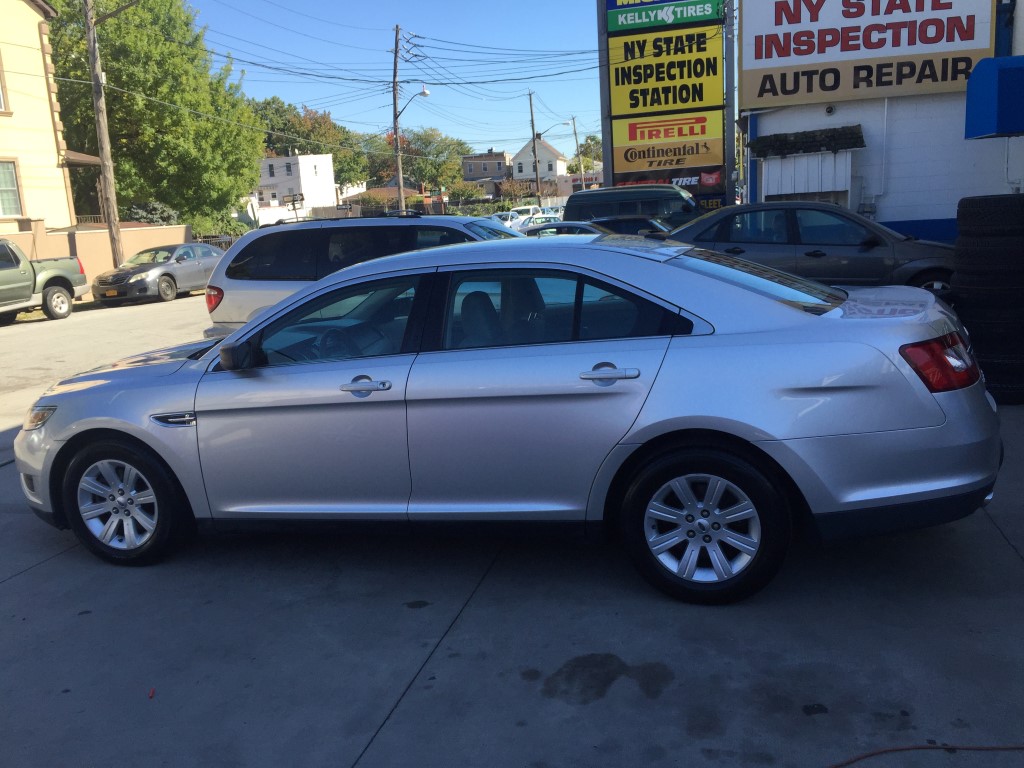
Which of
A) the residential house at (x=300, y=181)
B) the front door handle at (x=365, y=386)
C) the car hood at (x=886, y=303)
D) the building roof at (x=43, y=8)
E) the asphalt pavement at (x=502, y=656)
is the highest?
the building roof at (x=43, y=8)

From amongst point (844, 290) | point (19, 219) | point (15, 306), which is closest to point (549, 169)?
point (19, 219)

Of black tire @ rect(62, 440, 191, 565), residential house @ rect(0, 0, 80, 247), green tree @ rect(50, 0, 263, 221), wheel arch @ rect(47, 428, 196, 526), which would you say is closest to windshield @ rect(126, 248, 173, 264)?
residential house @ rect(0, 0, 80, 247)

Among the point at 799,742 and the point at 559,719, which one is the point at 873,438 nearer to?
the point at 799,742

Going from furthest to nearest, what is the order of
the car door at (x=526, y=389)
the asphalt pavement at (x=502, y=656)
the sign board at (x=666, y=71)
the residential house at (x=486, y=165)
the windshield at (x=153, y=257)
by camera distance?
the residential house at (x=486, y=165)
the windshield at (x=153, y=257)
the sign board at (x=666, y=71)
the car door at (x=526, y=389)
the asphalt pavement at (x=502, y=656)

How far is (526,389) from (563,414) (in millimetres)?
205

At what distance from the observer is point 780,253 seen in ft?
34.4

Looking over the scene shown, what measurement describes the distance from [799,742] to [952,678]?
0.76 meters

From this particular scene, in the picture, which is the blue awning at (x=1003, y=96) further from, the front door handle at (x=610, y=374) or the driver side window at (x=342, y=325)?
the driver side window at (x=342, y=325)

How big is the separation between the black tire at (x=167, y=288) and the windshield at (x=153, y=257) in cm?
53

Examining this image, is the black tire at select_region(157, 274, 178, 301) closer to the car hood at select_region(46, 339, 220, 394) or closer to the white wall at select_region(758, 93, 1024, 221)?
the white wall at select_region(758, 93, 1024, 221)

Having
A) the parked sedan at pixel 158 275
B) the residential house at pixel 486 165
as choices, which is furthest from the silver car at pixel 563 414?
the residential house at pixel 486 165

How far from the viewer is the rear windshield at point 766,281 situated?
168 inches

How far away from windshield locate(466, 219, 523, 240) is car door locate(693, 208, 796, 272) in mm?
2912

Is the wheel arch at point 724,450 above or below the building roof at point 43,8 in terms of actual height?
below
